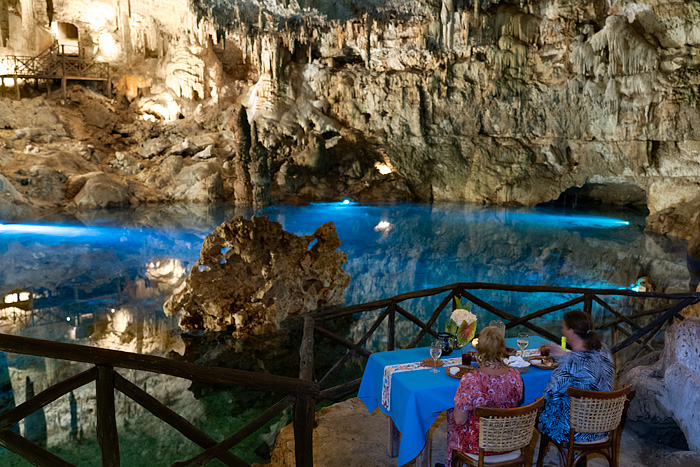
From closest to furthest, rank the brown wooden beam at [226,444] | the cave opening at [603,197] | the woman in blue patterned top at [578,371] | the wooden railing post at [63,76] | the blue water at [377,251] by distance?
the brown wooden beam at [226,444]
the woman in blue patterned top at [578,371]
the blue water at [377,251]
the wooden railing post at [63,76]
the cave opening at [603,197]

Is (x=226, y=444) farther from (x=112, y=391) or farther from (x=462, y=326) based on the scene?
(x=462, y=326)

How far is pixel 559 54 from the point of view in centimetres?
2030

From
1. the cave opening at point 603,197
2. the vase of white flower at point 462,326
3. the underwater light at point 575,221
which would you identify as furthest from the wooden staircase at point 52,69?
the vase of white flower at point 462,326

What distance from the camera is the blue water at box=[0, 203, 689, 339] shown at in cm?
1031

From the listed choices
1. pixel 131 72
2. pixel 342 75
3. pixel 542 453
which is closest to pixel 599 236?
pixel 342 75

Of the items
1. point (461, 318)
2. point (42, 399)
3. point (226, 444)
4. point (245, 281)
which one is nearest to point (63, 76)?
point (245, 281)

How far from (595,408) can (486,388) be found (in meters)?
0.62

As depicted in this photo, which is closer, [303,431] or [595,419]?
Answer: [303,431]

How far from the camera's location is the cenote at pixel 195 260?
5.53 meters

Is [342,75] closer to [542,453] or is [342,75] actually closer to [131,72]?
[131,72]

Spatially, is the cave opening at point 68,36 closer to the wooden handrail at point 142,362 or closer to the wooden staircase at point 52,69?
the wooden staircase at point 52,69

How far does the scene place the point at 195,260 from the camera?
40.3ft

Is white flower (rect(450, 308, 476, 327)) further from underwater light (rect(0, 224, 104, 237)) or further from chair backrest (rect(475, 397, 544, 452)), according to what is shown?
underwater light (rect(0, 224, 104, 237))

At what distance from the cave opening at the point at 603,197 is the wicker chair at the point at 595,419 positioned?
78.2 ft
